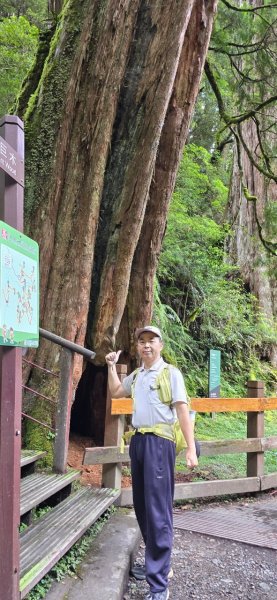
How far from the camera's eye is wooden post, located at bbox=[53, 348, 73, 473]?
437cm

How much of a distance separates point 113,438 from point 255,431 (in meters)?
2.00

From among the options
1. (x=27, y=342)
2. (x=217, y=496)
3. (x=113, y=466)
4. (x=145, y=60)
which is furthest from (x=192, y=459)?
(x=145, y=60)

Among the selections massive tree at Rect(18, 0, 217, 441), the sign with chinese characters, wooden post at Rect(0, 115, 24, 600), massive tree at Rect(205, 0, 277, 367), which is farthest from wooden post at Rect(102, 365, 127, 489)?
massive tree at Rect(205, 0, 277, 367)

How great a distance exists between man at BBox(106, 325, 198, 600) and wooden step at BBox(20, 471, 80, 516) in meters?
0.70

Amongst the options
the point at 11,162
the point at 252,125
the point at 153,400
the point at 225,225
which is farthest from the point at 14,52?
the point at 153,400

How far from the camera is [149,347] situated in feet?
10.9

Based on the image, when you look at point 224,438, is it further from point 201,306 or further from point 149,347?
point 149,347

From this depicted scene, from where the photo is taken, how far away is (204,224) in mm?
12477

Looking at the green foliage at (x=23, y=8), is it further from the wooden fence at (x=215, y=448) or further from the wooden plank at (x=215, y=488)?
the wooden plank at (x=215, y=488)

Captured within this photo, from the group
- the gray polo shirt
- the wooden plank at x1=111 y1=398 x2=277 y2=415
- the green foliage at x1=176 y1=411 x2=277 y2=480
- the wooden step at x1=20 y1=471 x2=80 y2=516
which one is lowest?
the green foliage at x1=176 y1=411 x2=277 y2=480

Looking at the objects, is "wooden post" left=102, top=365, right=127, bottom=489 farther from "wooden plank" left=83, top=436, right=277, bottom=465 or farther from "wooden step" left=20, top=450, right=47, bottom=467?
"wooden step" left=20, top=450, right=47, bottom=467

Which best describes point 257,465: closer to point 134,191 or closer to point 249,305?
point 134,191

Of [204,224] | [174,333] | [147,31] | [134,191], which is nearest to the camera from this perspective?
[134,191]

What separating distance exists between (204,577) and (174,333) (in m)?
6.95
